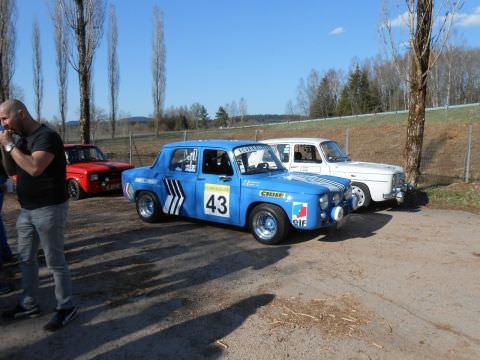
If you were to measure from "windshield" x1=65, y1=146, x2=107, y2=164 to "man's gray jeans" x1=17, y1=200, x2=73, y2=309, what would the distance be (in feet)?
27.9

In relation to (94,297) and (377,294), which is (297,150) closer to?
(377,294)

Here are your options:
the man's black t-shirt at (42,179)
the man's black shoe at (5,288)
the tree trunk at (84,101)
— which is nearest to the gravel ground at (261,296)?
the man's black shoe at (5,288)

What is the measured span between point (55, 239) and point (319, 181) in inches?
175

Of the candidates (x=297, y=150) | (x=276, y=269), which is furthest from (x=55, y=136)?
(x=297, y=150)

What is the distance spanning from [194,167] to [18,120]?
410cm

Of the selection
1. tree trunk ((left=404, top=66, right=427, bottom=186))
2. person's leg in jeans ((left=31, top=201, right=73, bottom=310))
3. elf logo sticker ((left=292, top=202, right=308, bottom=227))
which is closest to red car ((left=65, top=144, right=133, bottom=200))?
elf logo sticker ((left=292, top=202, right=308, bottom=227))

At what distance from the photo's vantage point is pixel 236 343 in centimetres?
369

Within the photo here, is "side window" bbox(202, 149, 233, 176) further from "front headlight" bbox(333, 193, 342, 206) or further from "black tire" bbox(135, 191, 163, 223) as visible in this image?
"front headlight" bbox(333, 193, 342, 206)

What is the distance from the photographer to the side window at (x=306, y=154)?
32.0 feet

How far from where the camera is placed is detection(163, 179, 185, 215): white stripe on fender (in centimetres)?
775

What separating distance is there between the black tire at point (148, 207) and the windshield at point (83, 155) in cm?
452

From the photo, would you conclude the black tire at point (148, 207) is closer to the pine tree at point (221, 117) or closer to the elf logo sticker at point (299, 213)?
the elf logo sticker at point (299, 213)

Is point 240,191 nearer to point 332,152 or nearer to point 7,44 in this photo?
point 332,152

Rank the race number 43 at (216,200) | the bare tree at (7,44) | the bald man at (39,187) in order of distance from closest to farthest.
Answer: the bald man at (39,187) → the race number 43 at (216,200) → the bare tree at (7,44)
